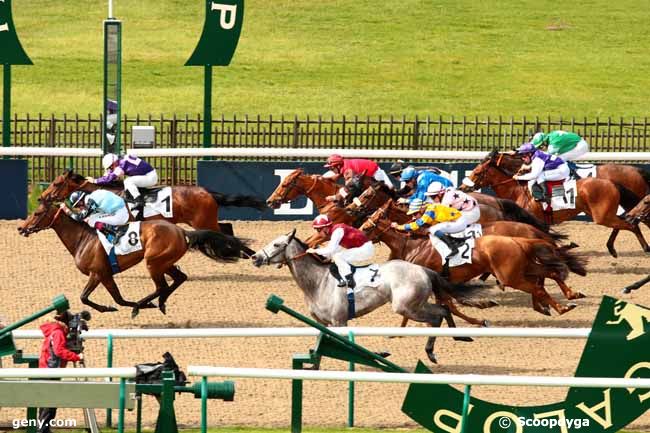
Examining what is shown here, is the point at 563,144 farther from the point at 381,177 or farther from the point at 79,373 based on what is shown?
the point at 79,373

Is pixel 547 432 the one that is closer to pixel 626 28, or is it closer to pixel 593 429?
A: pixel 593 429

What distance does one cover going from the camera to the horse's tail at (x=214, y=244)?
17422 millimetres

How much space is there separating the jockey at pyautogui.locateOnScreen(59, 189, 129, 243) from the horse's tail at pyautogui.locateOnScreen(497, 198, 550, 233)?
15.1 feet

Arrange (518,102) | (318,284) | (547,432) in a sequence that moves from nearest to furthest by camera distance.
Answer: (547,432)
(318,284)
(518,102)

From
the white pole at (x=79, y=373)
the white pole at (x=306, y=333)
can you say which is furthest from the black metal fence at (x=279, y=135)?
the white pole at (x=79, y=373)

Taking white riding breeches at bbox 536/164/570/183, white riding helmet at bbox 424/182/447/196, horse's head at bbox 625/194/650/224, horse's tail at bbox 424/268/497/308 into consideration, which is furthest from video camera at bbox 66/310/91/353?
horse's head at bbox 625/194/650/224

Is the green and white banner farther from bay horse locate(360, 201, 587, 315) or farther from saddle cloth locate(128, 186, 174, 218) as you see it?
saddle cloth locate(128, 186, 174, 218)

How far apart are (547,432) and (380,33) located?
30809 millimetres

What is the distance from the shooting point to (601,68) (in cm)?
3866

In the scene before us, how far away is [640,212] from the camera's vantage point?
767 inches

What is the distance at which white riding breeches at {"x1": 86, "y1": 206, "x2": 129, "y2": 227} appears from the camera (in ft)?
57.1

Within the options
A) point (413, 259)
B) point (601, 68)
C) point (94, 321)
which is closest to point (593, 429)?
point (413, 259)

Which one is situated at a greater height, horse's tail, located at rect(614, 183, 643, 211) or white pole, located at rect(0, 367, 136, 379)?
white pole, located at rect(0, 367, 136, 379)

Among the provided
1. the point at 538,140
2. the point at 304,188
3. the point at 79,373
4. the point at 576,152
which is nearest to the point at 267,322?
the point at 304,188
